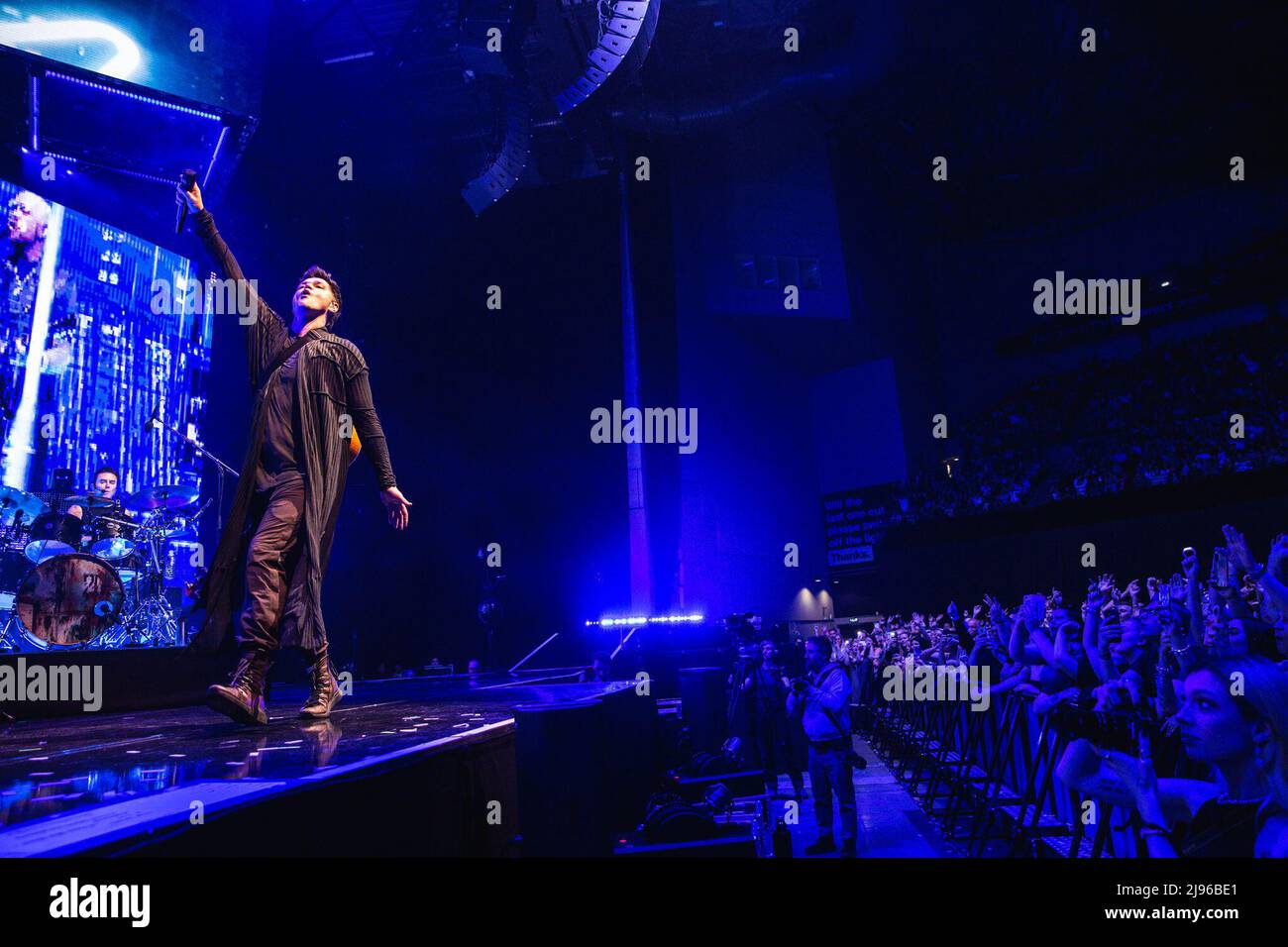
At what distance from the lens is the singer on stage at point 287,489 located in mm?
2533

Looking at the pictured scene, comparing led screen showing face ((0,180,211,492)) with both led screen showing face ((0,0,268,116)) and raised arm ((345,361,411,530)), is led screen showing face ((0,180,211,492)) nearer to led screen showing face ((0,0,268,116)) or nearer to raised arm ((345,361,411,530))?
led screen showing face ((0,0,268,116))

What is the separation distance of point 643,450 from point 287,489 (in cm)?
768

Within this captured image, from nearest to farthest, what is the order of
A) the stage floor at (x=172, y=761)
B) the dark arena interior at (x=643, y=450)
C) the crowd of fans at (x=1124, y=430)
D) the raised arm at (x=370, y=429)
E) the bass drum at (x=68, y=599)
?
the stage floor at (x=172, y=761) < the dark arena interior at (x=643, y=450) < the raised arm at (x=370, y=429) < the bass drum at (x=68, y=599) < the crowd of fans at (x=1124, y=430)

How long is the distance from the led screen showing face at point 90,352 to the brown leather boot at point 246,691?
642 cm

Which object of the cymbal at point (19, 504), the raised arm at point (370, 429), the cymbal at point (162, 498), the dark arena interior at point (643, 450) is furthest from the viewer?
the cymbal at point (162, 498)

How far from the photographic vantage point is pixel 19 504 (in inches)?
268

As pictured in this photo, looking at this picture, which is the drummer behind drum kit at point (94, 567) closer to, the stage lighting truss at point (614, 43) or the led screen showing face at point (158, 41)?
the led screen showing face at point (158, 41)

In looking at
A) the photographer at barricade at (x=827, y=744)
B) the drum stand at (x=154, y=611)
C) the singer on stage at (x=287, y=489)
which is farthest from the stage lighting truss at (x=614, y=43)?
the drum stand at (x=154, y=611)

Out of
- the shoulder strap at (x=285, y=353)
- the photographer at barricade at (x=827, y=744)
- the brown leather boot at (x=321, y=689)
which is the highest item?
the shoulder strap at (x=285, y=353)

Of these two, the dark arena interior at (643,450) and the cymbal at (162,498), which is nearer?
the dark arena interior at (643,450)

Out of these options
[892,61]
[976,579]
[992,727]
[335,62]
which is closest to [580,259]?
[335,62]

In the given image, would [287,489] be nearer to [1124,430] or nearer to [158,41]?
[158,41]
